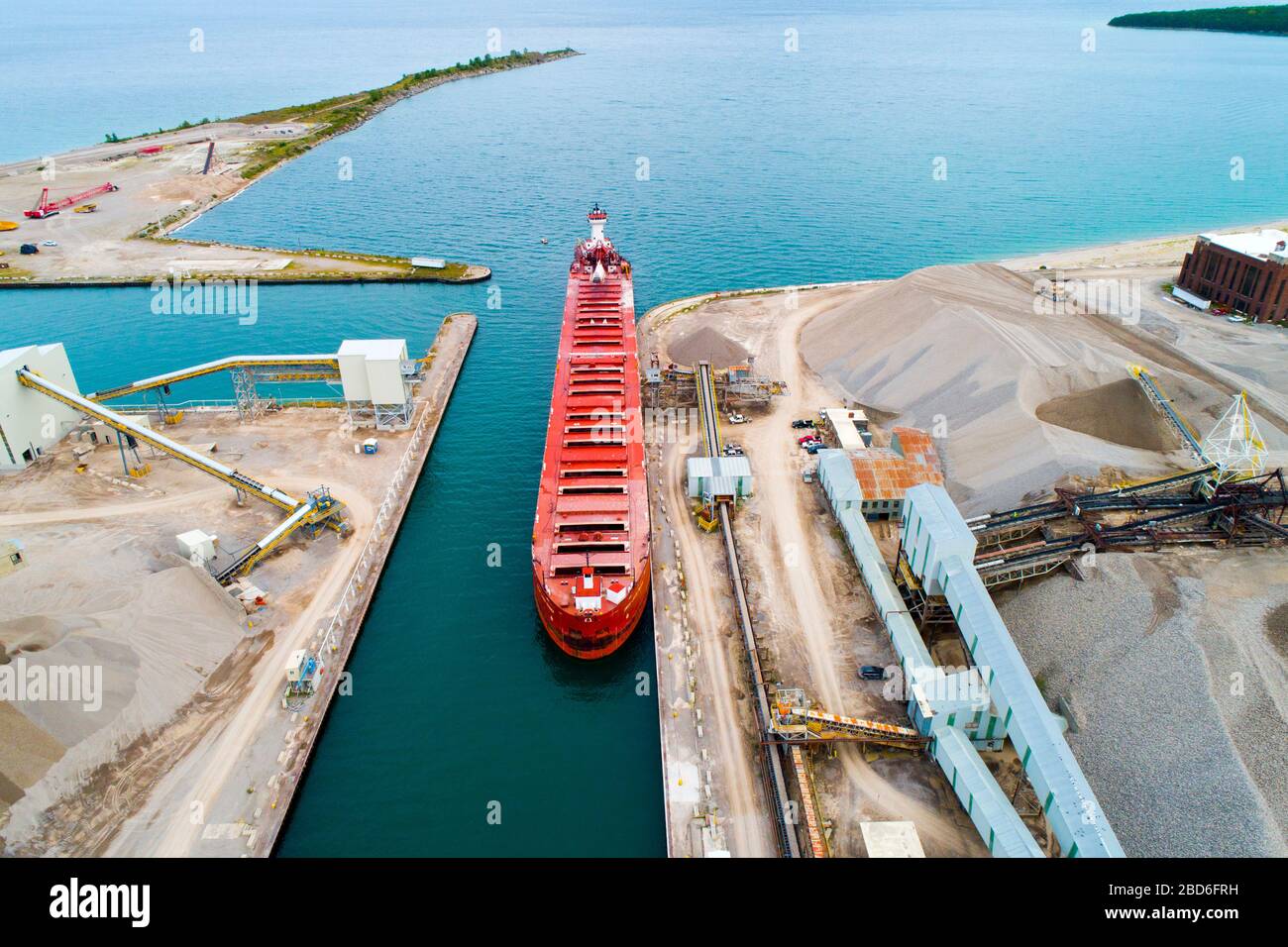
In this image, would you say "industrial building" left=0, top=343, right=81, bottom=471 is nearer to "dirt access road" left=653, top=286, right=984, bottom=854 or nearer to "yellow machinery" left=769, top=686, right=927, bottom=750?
"dirt access road" left=653, top=286, right=984, bottom=854

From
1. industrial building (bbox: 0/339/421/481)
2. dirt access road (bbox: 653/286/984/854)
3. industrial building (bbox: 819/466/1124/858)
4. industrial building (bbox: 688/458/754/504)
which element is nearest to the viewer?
industrial building (bbox: 819/466/1124/858)

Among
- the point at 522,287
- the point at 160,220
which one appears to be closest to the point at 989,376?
the point at 522,287

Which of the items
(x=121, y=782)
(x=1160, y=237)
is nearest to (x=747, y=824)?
(x=121, y=782)

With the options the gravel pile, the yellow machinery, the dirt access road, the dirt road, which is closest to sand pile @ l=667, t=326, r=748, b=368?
the dirt access road

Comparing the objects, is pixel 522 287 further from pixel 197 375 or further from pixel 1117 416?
pixel 1117 416

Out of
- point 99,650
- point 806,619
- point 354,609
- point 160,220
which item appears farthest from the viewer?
point 160,220
